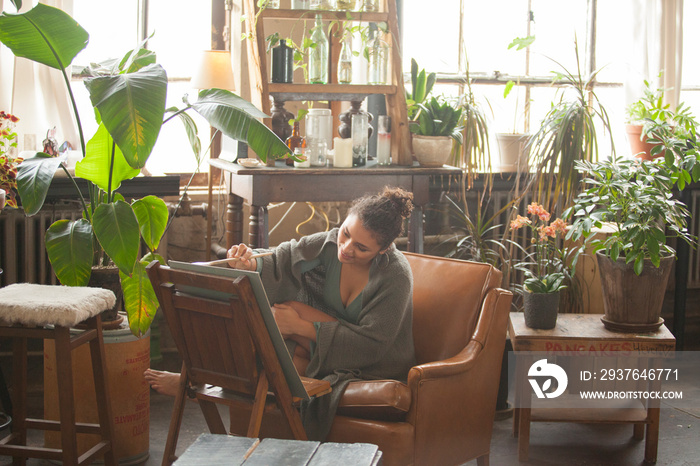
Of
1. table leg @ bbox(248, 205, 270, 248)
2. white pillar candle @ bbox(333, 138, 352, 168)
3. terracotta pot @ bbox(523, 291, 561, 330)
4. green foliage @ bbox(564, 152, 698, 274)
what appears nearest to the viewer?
green foliage @ bbox(564, 152, 698, 274)

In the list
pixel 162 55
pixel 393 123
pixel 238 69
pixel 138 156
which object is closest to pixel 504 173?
pixel 393 123

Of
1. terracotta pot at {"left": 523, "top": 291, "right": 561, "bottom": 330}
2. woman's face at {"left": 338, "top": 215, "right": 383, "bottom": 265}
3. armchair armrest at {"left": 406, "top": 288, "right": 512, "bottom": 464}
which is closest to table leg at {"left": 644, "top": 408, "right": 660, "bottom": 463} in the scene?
terracotta pot at {"left": 523, "top": 291, "right": 561, "bottom": 330}

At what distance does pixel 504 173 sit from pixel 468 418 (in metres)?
2.25

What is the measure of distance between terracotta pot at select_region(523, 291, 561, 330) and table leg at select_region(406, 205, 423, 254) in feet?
1.97

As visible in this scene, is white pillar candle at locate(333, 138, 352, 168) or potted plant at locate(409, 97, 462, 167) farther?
potted plant at locate(409, 97, 462, 167)

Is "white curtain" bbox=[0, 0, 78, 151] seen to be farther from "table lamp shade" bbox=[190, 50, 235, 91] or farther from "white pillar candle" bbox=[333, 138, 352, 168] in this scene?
"white pillar candle" bbox=[333, 138, 352, 168]

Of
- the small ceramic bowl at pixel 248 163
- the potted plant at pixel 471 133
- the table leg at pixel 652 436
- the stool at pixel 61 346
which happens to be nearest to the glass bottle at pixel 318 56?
the small ceramic bowl at pixel 248 163

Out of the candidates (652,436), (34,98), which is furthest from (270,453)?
(34,98)

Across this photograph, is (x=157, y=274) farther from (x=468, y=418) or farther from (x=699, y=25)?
(x=699, y=25)

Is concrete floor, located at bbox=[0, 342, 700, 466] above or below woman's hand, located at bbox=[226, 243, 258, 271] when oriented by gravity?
below

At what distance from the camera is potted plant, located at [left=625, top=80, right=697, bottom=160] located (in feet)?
13.3

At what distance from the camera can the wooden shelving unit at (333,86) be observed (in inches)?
132

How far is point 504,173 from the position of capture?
449 cm

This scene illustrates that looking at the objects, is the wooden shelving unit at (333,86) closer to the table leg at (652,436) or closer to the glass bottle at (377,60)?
the glass bottle at (377,60)
